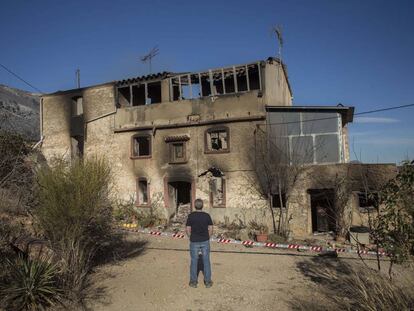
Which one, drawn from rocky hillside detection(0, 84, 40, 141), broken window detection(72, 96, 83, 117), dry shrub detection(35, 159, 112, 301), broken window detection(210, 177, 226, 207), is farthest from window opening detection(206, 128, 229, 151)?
rocky hillside detection(0, 84, 40, 141)

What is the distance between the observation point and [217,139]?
66.5ft

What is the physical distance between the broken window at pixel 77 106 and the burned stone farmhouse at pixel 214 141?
8 cm

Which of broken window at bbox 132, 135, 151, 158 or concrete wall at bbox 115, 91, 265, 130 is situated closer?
concrete wall at bbox 115, 91, 265, 130

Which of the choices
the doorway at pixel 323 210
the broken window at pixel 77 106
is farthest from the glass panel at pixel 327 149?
the broken window at pixel 77 106

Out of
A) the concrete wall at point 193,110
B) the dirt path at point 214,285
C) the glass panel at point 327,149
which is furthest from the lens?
the concrete wall at point 193,110

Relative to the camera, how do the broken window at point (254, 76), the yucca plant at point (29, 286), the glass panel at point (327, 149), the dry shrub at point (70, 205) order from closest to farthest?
the yucca plant at point (29, 286) < the dry shrub at point (70, 205) < the glass panel at point (327, 149) < the broken window at point (254, 76)

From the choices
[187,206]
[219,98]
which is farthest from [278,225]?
[219,98]

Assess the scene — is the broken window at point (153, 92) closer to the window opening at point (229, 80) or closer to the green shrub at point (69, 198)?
the window opening at point (229, 80)

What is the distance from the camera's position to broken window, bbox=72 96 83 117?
2452cm

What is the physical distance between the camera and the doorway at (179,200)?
69.3ft

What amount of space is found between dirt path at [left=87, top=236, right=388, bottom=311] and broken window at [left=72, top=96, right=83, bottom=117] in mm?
14635

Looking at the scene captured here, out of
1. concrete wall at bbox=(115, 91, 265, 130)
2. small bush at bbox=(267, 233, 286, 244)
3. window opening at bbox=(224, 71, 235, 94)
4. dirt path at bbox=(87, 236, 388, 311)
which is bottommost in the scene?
small bush at bbox=(267, 233, 286, 244)

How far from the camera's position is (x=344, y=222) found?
1667cm

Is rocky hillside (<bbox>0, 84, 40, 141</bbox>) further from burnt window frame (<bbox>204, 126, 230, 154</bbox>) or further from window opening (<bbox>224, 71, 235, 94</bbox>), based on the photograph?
window opening (<bbox>224, 71, 235, 94</bbox>)
